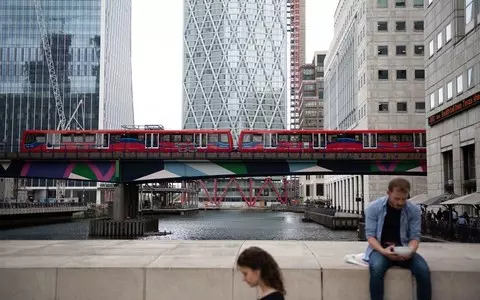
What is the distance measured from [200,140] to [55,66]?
141406 mm

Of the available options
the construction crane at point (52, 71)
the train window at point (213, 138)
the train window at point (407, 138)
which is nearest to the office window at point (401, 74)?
the train window at point (407, 138)

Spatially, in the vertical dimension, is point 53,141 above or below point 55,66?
below

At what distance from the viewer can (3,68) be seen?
191750 millimetres

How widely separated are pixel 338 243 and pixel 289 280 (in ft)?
12.4

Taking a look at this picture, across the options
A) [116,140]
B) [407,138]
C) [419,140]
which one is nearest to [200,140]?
[116,140]

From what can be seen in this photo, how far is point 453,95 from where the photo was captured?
4728 centimetres

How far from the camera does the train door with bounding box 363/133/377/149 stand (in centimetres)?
6312

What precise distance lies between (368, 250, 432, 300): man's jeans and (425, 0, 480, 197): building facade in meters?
36.1

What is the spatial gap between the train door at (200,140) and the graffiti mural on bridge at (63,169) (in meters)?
9.16

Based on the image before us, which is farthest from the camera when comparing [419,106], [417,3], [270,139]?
[417,3]

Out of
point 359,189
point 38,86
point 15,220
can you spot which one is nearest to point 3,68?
point 38,86

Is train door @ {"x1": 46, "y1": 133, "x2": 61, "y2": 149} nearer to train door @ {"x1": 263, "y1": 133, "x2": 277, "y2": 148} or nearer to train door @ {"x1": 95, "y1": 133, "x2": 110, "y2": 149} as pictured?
train door @ {"x1": 95, "y1": 133, "x2": 110, "y2": 149}

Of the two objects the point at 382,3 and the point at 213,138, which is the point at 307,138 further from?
the point at 382,3

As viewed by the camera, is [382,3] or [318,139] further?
[382,3]
